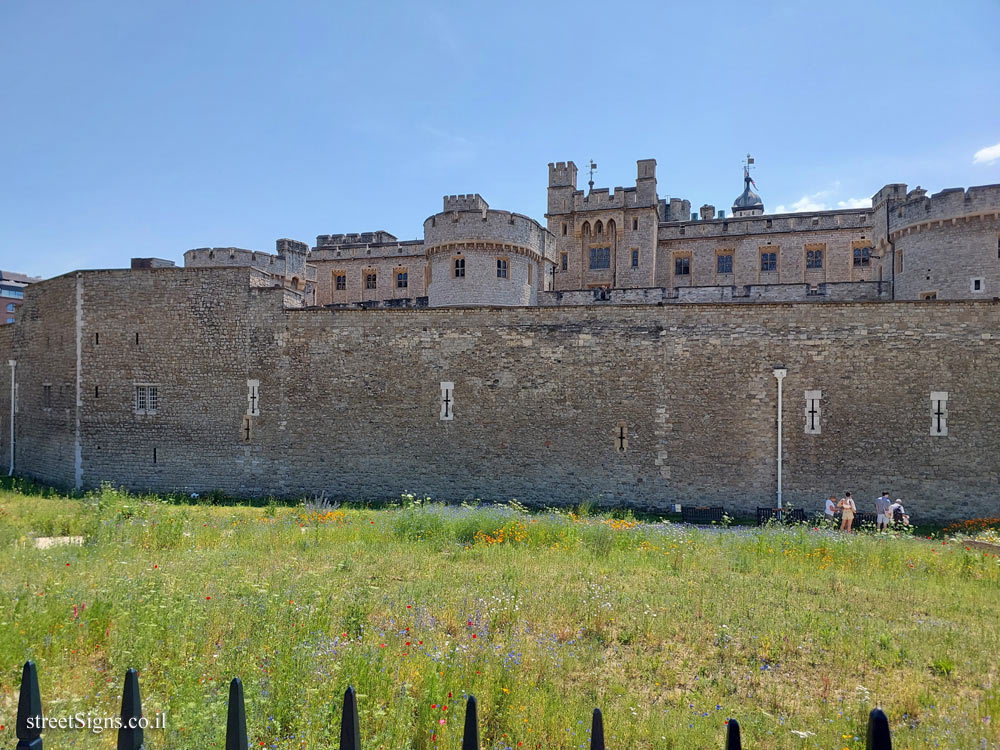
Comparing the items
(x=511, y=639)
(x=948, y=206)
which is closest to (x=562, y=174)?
(x=948, y=206)

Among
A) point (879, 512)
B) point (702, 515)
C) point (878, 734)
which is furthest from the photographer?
point (702, 515)

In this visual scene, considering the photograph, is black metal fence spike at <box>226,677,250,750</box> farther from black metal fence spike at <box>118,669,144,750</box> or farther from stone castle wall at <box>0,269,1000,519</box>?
stone castle wall at <box>0,269,1000,519</box>

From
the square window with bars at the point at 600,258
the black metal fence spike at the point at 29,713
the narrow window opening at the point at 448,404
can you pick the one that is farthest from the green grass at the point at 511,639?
the square window with bars at the point at 600,258

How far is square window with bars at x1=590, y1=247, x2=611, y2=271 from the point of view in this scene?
39500 millimetres

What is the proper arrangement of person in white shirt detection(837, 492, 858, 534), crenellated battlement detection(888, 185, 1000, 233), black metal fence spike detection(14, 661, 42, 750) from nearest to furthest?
black metal fence spike detection(14, 661, 42, 750) → person in white shirt detection(837, 492, 858, 534) → crenellated battlement detection(888, 185, 1000, 233)

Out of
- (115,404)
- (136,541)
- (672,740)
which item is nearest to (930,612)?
(672,740)

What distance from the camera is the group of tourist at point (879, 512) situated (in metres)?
16.8

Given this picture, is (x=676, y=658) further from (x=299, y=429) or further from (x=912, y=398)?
(x=299, y=429)

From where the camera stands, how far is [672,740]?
5.51 m

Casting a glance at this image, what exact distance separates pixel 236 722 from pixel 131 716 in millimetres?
692

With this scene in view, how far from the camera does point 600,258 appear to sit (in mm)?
39688

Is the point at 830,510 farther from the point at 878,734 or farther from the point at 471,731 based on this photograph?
the point at 471,731

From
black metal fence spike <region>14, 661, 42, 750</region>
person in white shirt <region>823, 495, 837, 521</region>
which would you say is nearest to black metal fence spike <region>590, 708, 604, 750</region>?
black metal fence spike <region>14, 661, 42, 750</region>

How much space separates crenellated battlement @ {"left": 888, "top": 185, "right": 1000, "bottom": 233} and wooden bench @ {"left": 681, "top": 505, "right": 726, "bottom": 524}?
1548 cm
